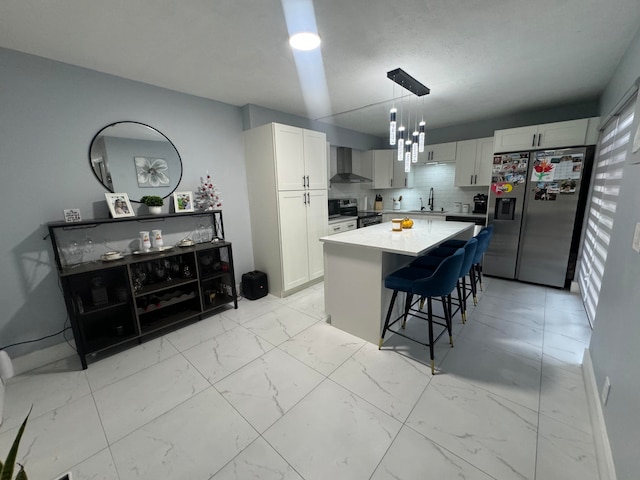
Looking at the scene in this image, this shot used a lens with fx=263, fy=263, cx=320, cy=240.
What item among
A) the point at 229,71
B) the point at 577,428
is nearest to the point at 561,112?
the point at 577,428

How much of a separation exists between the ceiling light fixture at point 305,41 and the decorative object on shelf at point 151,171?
1.80 meters

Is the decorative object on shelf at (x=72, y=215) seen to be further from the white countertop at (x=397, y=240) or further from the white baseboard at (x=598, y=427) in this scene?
the white baseboard at (x=598, y=427)

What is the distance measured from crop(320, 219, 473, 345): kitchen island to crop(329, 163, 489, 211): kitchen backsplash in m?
2.61

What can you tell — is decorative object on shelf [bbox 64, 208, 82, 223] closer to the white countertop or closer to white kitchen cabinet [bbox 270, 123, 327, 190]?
white kitchen cabinet [bbox 270, 123, 327, 190]

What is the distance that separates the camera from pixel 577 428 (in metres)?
1.52

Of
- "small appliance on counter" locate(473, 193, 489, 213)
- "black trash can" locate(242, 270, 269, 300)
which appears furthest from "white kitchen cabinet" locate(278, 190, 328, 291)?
"small appliance on counter" locate(473, 193, 489, 213)

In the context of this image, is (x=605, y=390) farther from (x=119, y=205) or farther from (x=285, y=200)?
A: (x=119, y=205)

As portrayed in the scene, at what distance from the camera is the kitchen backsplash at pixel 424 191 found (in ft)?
16.1

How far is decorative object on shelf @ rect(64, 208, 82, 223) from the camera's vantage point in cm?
220

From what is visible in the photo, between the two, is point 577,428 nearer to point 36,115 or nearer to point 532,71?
point 532,71

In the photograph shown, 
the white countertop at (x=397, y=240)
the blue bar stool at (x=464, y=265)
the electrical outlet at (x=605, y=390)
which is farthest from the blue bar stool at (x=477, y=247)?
the electrical outlet at (x=605, y=390)

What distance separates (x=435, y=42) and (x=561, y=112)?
Answer: 2.99 m

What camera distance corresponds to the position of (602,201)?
251 cm

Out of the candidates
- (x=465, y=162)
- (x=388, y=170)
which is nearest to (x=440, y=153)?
(x=465, y=162)
